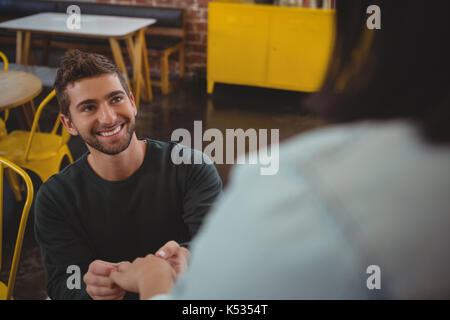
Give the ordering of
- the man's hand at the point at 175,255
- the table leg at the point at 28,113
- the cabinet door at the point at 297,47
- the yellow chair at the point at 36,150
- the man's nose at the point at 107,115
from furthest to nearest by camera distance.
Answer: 1. the cabinet door at the point at 297,47
2. the table leg at the point at 28,113
3. the yellow chair at the point at 36,150
4. the man's nose at the point at 107,115
5. the man's hand at the point at 175,255

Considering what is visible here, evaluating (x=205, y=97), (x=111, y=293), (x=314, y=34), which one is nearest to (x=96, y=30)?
(x=205, y=97)

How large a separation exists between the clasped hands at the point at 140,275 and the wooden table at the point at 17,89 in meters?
1.46

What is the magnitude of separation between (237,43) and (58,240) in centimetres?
313

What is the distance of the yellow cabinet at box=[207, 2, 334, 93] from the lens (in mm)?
3664

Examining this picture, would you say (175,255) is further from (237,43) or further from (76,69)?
(237,43)

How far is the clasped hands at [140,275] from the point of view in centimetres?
72

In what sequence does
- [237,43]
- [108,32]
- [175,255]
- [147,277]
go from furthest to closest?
[237,43]
[108,32]
[175,255]
[147,277]

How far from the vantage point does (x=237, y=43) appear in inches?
154

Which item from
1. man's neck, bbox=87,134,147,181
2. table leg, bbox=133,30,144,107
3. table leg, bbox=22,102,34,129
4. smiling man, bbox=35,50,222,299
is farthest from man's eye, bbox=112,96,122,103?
table leg, bbox=133,30,144,107

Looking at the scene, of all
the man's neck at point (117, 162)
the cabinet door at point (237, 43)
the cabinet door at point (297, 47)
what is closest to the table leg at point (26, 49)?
the cabinet door at point (237, 43)

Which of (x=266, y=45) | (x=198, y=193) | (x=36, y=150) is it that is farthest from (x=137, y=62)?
(x=198, y=193)

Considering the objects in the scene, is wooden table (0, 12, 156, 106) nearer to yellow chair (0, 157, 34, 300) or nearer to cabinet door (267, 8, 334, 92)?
cabinet door (267, 8, 334, 92)

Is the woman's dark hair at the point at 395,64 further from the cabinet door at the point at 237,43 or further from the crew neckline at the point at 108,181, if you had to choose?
the cabinet door at the point at 237,43
